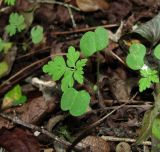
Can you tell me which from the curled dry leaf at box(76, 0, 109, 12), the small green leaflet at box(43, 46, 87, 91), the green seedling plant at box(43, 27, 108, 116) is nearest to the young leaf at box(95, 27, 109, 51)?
the green seedling plant at box(43, 27, 108, 116)

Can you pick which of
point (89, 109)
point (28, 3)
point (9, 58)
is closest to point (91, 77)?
point (89, 109)

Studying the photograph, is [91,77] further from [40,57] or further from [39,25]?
[39,25]

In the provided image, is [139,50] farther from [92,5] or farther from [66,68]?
[92,5]

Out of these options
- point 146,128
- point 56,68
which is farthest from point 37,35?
point 146,128

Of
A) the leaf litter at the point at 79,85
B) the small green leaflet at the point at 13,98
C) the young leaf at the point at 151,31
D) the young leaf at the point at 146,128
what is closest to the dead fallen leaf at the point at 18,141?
Answer: the leaf litter at the point at 79,85

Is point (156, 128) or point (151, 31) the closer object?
point (156, 128)

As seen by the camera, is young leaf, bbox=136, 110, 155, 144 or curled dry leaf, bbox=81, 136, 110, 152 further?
curled dry leaf, bbox=81, 136, 110, 152

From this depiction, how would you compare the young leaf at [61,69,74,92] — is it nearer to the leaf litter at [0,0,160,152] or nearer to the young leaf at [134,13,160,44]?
the leaf litter at [0,0,160,152]
